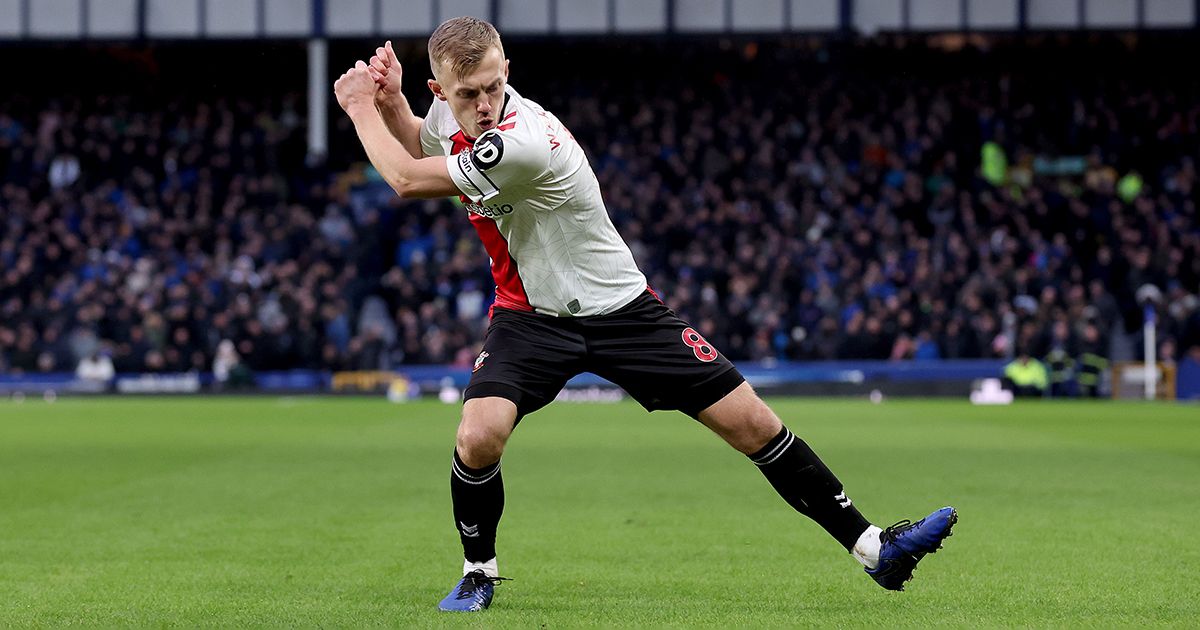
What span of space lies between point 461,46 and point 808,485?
2.17 m

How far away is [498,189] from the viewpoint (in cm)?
555

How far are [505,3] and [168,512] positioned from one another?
28.7 m

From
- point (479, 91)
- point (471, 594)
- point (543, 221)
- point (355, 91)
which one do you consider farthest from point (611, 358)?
point (355, 91)

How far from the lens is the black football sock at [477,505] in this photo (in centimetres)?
601

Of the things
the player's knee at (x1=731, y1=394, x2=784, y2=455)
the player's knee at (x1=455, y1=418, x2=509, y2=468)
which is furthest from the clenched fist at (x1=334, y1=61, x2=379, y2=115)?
the player's knee at (x1=731, y1=394, x2=784, y2=455)

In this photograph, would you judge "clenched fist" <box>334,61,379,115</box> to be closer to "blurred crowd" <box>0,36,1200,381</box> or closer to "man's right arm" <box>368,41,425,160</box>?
"man's right arm" <box>368,41,425,160</box>

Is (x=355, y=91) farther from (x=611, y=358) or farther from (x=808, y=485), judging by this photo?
(x=808, y=485)

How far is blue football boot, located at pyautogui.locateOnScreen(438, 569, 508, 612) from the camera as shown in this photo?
582cm

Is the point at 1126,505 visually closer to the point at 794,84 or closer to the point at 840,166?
the point at 840,166

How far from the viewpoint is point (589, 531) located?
8.59 meters

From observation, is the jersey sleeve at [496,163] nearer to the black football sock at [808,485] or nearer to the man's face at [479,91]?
the man's face at [479,91]

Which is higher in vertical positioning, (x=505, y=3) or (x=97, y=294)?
(x=505, y=3)

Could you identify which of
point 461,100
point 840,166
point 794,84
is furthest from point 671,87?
point 461,100

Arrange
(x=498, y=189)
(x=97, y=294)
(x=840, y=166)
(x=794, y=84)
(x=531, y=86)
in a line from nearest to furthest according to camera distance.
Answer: (x=498, y=189)
(x=97, y=294)
(x=840, y=166)
(x=794, y=84)
(x=531, y=86)
